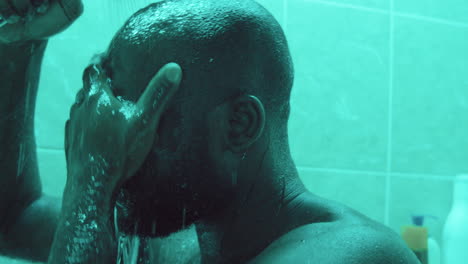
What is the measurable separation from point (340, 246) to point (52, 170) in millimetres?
727

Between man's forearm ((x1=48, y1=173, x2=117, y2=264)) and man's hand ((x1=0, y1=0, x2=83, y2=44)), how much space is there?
0.26m

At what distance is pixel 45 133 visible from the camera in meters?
1.17

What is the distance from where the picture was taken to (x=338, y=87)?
1446mm

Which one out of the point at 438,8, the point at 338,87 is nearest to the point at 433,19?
the point at 438,8

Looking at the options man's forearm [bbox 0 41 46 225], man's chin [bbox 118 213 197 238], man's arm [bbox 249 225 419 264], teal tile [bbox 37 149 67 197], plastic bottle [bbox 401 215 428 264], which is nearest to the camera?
man's arm [bbox 249 225 419 264]

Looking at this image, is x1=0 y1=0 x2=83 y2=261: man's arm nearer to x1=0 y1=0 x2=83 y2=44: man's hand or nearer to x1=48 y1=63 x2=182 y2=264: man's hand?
x1=0 y1=0 x2=83 y2=44: man's hand

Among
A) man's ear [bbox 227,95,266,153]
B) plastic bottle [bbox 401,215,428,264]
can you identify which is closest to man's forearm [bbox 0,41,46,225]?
man's ear [bbox 227,95,266,153]

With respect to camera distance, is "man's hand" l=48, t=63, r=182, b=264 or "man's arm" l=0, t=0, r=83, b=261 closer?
"man's hand" l=48, t=63, r=182, b=264

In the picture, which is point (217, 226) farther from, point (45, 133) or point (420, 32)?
point (420, 32)

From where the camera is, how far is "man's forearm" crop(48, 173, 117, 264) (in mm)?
691

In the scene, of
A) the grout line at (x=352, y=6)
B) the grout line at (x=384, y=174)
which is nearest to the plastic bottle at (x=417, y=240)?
the grout line at (x=384, y=174)

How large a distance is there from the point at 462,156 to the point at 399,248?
3.40 ft

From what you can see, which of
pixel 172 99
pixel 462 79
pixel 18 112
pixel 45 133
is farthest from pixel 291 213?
pixel 462 79

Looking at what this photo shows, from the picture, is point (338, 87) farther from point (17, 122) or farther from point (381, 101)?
point (17, 122)
